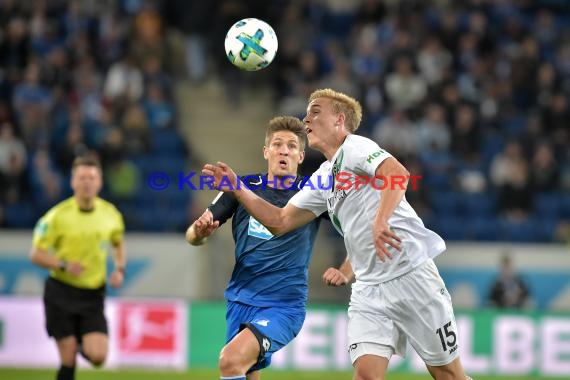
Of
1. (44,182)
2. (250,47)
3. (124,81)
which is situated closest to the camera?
(250,47)

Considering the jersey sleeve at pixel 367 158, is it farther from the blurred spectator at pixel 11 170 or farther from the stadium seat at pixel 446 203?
the blurred spectator at pixel 11 170

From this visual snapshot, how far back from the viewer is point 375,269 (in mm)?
6594

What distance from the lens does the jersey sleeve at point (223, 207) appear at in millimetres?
7172

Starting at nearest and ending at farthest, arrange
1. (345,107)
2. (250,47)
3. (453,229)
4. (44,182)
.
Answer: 1. (345,107)
2. (250,47)
3. (44,182)
4. (453,229)

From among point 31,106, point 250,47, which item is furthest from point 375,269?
point 31,106

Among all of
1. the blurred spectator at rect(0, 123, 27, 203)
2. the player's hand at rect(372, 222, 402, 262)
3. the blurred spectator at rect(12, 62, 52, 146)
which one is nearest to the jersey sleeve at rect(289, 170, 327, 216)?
the player's hand at rect(372, 222, 402, 262)

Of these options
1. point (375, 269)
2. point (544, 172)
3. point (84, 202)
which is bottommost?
point (375, 269)

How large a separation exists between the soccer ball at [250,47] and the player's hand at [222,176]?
5.56 feet

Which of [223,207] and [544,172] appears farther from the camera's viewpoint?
[544,172]

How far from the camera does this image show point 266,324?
23.1 feet

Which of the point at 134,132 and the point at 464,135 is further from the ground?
the point at 464,135

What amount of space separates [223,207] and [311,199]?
2.34ft

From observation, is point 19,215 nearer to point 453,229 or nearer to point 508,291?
point 453,229

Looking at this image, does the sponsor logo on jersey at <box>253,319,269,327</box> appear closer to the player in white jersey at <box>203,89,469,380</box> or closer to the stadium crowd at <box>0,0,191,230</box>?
the player in white jersey at <box>203,89,469,380</box>
